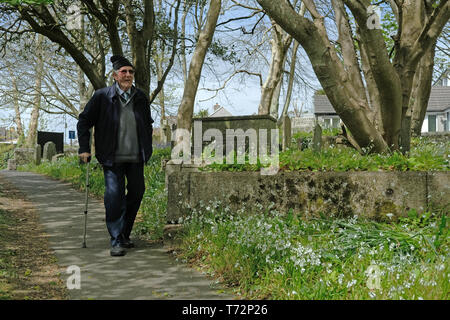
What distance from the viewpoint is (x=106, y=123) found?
17.9 feet

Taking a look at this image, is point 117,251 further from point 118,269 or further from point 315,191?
point 315,191

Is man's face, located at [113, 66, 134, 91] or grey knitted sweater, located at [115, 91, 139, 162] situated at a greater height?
man's face, located at [113, 66, 134, 91]

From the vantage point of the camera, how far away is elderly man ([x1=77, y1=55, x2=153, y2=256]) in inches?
215

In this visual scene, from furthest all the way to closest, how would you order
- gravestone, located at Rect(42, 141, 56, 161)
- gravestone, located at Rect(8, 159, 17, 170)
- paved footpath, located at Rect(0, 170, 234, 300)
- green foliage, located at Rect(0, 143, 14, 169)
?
green foliage, located at Rect(0, 143, 14, 169) → gravestone, located at Rect(8, 159, 17, 170) → gravestone, located at Rect(42, 141, 56, 161) → paved footpath, located at Rect(0, 170, 234, 300)

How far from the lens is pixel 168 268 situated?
193 inches

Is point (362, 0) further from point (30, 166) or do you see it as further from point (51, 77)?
point (51, 77)

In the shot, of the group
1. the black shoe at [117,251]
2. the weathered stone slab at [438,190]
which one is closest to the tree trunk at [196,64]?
the black shoe at [117,251]

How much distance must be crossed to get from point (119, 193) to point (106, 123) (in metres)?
0.86

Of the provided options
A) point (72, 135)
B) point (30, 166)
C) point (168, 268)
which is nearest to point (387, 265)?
point (168, 268)

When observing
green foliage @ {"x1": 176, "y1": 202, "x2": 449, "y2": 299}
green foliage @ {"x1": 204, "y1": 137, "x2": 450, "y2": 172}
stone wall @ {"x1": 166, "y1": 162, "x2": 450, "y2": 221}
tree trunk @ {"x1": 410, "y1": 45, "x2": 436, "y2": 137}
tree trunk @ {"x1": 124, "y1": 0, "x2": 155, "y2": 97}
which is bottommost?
green foliage @ {"x1": 176, "y1": 202, "x2": 449, "y2": 299}

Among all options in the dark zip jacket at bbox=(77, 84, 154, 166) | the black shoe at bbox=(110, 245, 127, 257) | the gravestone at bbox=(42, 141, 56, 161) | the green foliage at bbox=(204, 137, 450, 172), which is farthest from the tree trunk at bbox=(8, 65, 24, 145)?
the green foliage at bbox=(204, 137, 450, 172)

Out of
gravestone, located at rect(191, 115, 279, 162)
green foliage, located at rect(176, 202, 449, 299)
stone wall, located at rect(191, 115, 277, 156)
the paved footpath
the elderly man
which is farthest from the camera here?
stone wall, located at rect(191, 115, 277, 156)

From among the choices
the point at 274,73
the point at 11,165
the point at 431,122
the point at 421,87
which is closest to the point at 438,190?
the point at 421,87

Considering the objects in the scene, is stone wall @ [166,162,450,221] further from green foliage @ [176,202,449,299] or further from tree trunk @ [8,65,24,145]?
tree trunk @ [8,65,24,145]
